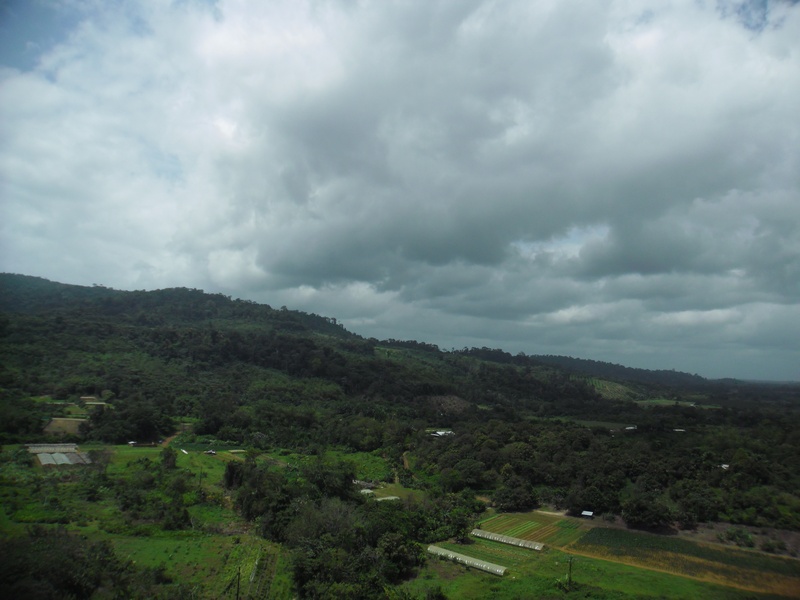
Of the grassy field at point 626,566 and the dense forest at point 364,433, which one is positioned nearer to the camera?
the grassy field at point 626,566

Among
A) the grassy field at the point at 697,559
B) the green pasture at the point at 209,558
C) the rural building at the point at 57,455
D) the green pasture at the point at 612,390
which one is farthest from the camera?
the green pasture at the point at 612,390

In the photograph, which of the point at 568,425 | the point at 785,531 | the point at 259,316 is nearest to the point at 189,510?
the point at 785,531

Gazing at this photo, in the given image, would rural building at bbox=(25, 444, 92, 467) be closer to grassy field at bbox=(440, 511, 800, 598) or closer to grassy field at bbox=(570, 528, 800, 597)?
grassy field at bbox=(440, 511, 800, 598)

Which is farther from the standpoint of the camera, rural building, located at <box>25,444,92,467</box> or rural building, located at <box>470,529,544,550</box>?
rural building, located at <box>25,444,92,467</box>

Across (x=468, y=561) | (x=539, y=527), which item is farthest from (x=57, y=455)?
(x=539, y=527)

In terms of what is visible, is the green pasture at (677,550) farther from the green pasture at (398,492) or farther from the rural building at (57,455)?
the rural building at (57,455)

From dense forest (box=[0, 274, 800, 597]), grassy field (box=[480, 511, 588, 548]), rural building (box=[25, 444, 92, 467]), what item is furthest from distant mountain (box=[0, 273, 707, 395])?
grassy field (box=[480, 511, 588, 548])

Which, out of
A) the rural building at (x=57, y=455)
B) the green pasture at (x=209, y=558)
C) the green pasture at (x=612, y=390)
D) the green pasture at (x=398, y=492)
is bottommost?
the green pasture at (x=398, y=492)

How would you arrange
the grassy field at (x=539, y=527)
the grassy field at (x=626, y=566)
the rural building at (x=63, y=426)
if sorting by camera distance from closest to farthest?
the grassy field at (x=626, y=566)
the grassy field at (x=539, y=527)
the rural building at (x=63, y=426)

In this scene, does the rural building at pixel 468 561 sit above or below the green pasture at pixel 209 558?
below

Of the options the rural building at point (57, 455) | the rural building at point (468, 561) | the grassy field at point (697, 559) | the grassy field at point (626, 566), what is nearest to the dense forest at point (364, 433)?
the rural building at point (468, 561)
